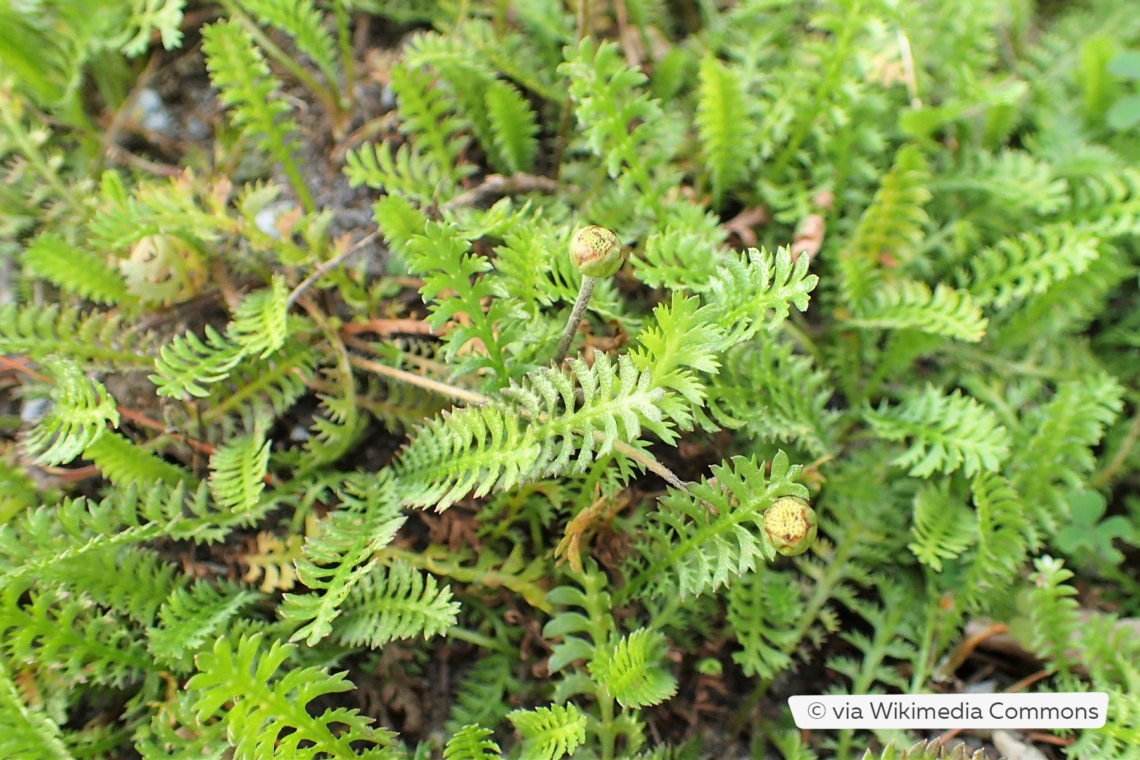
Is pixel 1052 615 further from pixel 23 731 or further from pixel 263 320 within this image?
pixel 23 731

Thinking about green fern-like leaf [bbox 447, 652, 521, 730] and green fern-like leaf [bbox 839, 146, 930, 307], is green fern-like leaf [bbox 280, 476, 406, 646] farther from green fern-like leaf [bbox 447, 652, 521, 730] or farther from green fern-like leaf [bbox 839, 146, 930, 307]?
green fern-like leaf [bbox 839, 146, 930, 307]

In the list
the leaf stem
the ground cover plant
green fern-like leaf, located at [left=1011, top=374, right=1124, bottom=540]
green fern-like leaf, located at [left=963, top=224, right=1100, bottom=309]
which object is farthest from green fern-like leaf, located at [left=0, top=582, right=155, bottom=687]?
green fern-like leaf, located at [left=963, top=224, right=1100, bottom=309]

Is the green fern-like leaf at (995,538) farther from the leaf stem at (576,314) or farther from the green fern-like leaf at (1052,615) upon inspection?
the leaf stem at (576,314)

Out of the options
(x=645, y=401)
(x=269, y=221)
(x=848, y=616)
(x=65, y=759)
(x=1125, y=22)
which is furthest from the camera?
(x=1125, y=22)

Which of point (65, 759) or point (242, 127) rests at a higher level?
point (242, 127)

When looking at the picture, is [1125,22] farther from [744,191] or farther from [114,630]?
[114,630]

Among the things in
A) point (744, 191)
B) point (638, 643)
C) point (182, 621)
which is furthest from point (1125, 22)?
point (182, 621)
